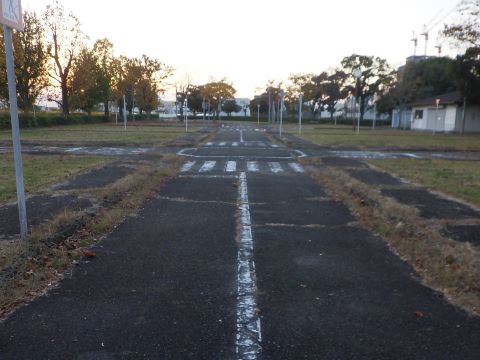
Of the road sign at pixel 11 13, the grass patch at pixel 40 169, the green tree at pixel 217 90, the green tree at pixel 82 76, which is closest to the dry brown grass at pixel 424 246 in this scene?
the road sign at pixel 11 13

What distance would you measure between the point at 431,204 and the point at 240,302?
554cm

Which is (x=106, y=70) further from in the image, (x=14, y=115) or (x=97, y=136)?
(x=14, y=115)

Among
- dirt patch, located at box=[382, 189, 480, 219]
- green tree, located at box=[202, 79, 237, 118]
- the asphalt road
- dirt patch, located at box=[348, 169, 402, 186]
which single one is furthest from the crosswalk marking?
green tree, located at box=[202, 79, 237, 118]

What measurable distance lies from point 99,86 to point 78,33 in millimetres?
14106

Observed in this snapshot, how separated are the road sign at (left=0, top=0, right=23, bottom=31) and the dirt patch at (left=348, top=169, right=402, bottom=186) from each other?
332 inches

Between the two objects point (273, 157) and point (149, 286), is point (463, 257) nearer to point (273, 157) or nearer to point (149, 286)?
point (149, 286)

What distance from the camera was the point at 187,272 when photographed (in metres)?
4.98

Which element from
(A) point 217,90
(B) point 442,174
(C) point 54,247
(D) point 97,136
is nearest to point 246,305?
(C) point 54,247

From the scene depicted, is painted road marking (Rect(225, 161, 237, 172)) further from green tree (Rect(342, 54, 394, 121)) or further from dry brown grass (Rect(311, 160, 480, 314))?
green tree (Rect(342, 54, 394, 121))

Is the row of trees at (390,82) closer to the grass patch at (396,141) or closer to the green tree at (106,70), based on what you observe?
the grass patch at (396,141)

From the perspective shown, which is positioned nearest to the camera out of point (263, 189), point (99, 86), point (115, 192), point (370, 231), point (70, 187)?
point (370, 231)

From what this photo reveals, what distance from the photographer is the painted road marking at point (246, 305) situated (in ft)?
11.0

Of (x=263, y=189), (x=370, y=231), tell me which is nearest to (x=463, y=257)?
(x=370, y=231)

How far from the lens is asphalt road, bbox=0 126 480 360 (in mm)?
3367
